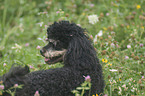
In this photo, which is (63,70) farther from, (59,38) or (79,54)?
(59,38)

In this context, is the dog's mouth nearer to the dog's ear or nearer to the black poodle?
the black poodle

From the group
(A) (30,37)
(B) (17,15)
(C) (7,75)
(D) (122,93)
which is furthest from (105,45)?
(B) (17,15)

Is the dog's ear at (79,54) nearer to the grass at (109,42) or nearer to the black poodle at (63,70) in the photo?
the black poodle at (63,70)

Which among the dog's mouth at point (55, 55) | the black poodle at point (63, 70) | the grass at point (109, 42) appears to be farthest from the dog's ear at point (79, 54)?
the grass at point (109, 42)

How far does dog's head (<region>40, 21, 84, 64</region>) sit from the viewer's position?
256cm

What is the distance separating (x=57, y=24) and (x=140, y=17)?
2.38 metres

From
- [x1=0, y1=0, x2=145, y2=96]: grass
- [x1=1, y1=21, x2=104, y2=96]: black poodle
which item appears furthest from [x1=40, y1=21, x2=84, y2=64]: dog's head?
[x1=0, y1=0, x2=145, y2=96]: grass

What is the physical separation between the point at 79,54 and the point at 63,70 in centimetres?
24

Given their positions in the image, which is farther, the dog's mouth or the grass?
the grass

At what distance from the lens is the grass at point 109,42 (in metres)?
3.22

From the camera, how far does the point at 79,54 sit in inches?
97.2

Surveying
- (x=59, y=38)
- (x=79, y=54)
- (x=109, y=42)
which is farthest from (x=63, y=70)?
(x=109, y=42)

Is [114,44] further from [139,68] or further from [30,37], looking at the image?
[30,37]

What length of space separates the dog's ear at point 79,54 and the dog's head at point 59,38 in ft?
0.23
